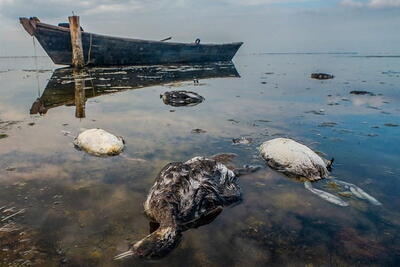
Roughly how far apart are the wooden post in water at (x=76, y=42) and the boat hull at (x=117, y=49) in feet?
1.85

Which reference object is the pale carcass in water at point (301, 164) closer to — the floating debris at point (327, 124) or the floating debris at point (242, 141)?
the floating debris at point (242, 141)

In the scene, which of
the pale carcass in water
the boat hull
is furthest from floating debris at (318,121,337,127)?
the boat hull

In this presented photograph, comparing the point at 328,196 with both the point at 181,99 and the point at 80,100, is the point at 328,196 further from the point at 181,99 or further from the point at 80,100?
the point at 80,100

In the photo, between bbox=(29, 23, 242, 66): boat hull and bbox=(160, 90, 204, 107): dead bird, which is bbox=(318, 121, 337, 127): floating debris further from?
bbox=(29, 23, 242, 66): boat hull


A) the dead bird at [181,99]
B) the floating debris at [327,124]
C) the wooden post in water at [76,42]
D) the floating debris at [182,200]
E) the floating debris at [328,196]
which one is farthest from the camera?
the wooden post in water at [76,42]

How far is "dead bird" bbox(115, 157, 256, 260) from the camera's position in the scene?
9.64ft

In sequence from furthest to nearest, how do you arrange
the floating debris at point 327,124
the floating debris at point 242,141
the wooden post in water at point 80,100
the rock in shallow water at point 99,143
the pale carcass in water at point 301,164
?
the wooden post in water at point 80,100
the floating debris at point 327,124
the floating debris at point 242,141
the rock in shallow water at point 99,143
the pale carcass in water at point 301,164

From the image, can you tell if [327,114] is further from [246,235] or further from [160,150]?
[246,235]

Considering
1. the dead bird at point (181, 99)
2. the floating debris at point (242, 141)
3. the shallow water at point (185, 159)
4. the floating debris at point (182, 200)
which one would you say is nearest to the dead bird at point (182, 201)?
the floating debris at point (182, 200)

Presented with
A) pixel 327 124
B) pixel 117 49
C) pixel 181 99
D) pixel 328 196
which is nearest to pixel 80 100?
pixel 181 99

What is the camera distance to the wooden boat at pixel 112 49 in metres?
22.6

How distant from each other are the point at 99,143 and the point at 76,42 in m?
21.2

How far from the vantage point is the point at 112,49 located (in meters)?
26.5

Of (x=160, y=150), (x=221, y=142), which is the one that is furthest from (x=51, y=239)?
(x=221, y=142)
